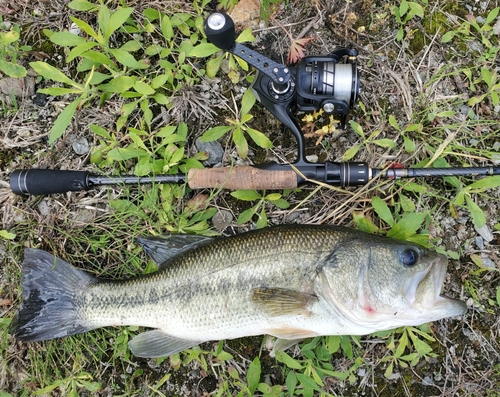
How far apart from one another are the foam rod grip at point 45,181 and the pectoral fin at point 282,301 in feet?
5.29

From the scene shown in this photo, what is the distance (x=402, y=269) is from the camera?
2723mm

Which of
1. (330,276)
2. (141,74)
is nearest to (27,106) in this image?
(141,74)

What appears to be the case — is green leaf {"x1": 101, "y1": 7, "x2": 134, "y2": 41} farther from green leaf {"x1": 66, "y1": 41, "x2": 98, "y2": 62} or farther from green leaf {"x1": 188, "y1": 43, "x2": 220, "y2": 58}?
green leaf {"x1": 188, "y1": 43, "x2": 220, "y2": 58}

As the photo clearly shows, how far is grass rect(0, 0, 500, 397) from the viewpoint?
347 centimetres

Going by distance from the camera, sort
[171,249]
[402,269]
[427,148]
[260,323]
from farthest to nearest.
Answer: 1. [427,148]
2. [171,249]
3. [260,323]
4. [402,269]

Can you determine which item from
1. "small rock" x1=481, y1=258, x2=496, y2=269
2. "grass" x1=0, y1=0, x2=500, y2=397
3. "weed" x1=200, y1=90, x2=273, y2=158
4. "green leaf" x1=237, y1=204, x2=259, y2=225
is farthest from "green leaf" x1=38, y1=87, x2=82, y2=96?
"small rock" x1=481, y1=258, x2=496, y2=269

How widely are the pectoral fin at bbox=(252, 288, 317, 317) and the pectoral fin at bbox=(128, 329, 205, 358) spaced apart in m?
Answer: 0.67

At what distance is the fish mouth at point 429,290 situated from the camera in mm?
2693

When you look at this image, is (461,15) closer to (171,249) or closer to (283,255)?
(283,255)

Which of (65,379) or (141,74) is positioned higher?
(141,74)

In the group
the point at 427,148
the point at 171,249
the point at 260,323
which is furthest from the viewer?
the point at 427,148

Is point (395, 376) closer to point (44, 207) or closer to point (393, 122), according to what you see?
point (393, 122)

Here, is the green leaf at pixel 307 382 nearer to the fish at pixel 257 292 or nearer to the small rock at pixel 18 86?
the fish at pixel 257 292

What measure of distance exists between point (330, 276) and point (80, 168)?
7.53 feet
